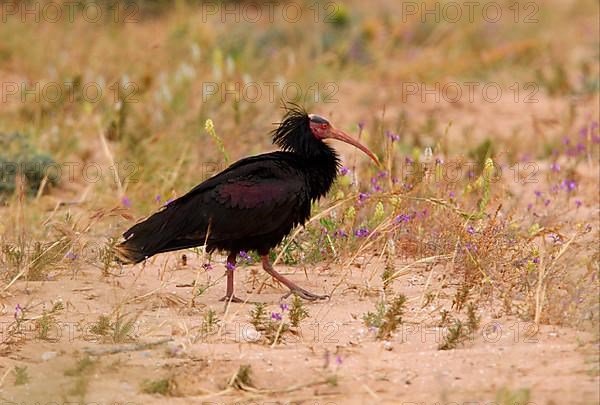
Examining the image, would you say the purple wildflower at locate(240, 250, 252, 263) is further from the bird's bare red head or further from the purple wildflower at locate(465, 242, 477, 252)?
the purple wildflower at locate(465, 242, 477, 252)

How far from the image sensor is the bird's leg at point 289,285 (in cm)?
612

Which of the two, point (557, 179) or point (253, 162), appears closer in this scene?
point (253, 162)

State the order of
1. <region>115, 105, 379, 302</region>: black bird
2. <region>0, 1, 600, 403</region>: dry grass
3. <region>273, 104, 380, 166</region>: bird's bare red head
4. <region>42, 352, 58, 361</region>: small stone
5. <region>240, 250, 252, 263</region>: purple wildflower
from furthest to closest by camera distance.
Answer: <region>273, 104, 380, 166</region>: bird's bare red head
<region>240, 250, 252, 263</region>: purple wildflower
<region>115, 105, 379, 302</region>: black bird
<region>0, 1, 600, 403</region>: dry grass
<region>42, 352, 58, 361</region>: small stone

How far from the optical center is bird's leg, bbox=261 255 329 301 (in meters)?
6.12

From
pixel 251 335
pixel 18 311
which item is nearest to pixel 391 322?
pixel 251 335

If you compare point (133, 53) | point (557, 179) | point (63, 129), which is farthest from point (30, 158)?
point (557, 179)

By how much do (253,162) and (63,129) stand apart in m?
3.84

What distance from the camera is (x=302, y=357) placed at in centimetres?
505

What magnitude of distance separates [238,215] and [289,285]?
1.63 ft

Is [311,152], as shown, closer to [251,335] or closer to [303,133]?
[303,133]

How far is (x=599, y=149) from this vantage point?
9.07 meters

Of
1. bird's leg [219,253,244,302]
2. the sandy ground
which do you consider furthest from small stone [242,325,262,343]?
bird's leg [219,253,244,302]

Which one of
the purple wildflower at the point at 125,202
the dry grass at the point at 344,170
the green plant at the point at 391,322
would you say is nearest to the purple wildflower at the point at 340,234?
the dry grass at the point at 344,170

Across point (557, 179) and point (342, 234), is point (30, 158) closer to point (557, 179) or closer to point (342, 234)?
point (342, 234)
